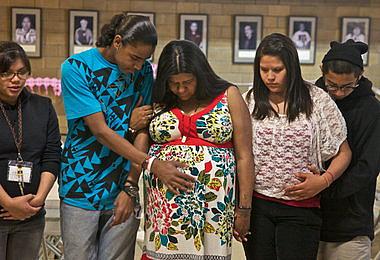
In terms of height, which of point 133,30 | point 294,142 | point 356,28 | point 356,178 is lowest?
point 356,178

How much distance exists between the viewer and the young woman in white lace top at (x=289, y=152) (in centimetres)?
232

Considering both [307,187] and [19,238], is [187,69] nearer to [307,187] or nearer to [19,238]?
[307,187]

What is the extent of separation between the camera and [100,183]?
94.6 inches

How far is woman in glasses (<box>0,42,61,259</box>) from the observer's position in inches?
95.4

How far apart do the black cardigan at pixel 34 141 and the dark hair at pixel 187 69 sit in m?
0.51

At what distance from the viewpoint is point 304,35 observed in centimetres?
627

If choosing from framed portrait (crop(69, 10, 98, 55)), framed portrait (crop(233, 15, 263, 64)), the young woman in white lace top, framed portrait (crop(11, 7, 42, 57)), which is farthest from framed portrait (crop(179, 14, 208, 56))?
the young woman in white lace top

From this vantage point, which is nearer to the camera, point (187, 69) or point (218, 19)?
point (187, 69)

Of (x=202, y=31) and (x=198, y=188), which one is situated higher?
(x=202, y=31)

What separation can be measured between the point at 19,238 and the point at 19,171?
286 millimetres

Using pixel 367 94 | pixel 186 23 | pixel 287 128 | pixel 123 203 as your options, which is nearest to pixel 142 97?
pixel 123 203

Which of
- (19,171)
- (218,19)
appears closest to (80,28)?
(218,19)

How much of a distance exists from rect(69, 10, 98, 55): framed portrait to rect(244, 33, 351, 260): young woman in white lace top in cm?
395

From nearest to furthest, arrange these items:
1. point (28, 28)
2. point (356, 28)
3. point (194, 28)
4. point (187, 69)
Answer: point (187, 69) → point (28, 28) → point (194, 28) → point (356, 28)
